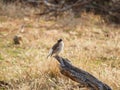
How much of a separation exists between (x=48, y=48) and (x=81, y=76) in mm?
4330

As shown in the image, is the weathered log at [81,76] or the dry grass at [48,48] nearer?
the weathered log at [81,76]

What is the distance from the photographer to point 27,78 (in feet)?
23.5

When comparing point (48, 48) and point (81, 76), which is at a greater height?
point (81, 76)

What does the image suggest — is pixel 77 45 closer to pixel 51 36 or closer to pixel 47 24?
pixel 51 36

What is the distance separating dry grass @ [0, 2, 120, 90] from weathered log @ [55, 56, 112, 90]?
7.0 inches

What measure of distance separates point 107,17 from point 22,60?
21.6 feet

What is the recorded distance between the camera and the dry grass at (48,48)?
700 cm

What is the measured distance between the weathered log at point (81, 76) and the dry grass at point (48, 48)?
0.58 feet

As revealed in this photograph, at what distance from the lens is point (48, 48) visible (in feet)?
35.3

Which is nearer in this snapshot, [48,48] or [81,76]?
[81,76]

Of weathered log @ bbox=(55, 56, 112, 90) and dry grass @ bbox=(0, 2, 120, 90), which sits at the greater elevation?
weathered log @ bbox=(55, 56, 112, 90)

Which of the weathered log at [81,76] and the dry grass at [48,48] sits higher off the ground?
the weathered log at [81,76]

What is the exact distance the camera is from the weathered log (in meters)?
6.13

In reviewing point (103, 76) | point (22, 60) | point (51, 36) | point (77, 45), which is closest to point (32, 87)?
point (103, 76)
